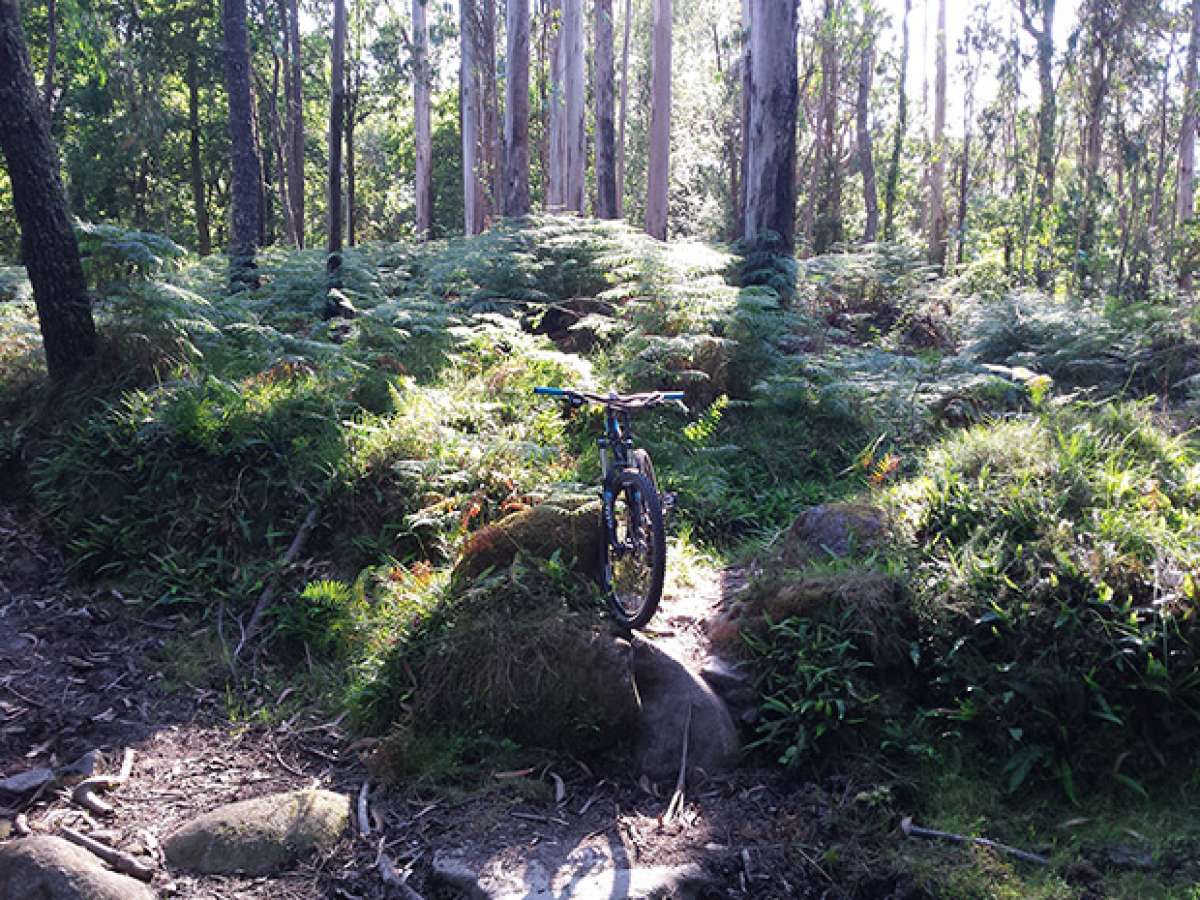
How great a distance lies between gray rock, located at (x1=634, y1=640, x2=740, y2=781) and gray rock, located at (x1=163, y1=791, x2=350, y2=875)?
139 centimetres

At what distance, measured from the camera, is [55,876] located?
331cm

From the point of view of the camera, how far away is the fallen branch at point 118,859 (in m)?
3.61

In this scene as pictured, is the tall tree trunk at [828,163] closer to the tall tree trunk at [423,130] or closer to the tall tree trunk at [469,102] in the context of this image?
the tall tree trunk at [469,102]

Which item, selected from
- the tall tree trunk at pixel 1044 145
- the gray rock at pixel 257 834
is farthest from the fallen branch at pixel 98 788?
the tall tree trunk at pixel 1044 145

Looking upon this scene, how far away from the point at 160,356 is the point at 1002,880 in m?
6.68

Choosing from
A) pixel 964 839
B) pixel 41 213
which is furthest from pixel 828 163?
pixel 964 839

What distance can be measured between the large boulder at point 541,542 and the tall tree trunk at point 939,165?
567 inches

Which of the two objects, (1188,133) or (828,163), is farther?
(828,163)

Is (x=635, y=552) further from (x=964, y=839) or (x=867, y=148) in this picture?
(x=867, y=148)

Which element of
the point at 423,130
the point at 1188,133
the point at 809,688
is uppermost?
the point at 423,130

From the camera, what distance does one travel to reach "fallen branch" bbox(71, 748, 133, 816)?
13.2 feet

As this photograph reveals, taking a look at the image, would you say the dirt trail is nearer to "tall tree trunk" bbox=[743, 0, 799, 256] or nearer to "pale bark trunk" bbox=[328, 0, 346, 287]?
"pale bark trunk" bbox=[328, 0, 346, 287]

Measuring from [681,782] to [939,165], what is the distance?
24947mm

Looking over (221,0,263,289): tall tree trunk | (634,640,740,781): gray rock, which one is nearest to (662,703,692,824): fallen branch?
(634,640,740,781): gray rock
